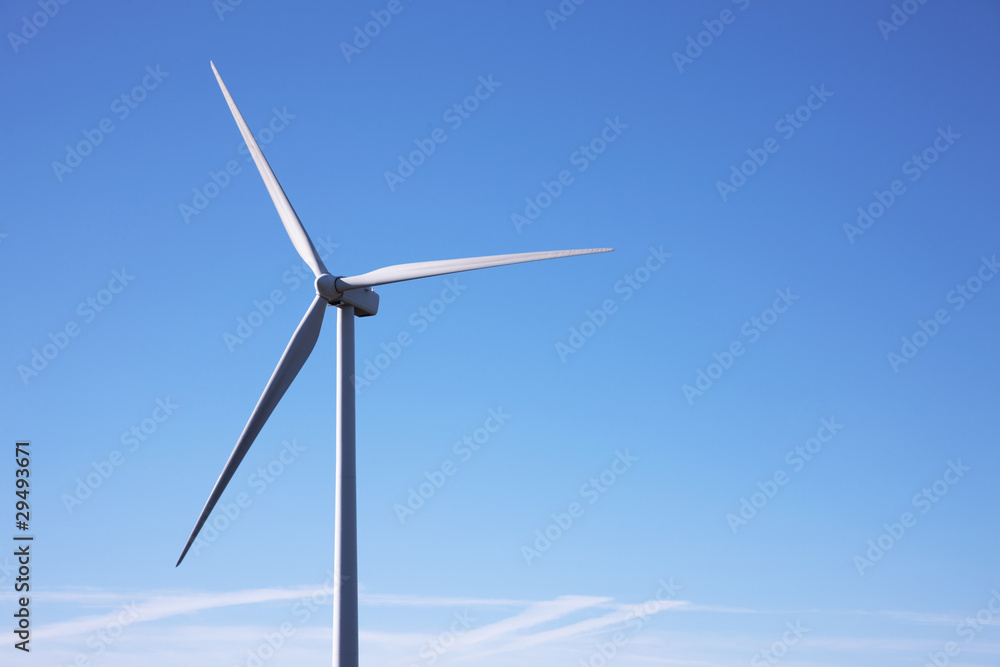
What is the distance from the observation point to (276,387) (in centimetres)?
2961

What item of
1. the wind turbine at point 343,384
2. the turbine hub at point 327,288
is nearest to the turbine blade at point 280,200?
the wind turbine at point 343,384

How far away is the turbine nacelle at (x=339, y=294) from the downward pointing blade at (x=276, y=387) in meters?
0.54

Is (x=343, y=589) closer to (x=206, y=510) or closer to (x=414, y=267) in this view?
(x=206, y=510)

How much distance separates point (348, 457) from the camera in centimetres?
2848

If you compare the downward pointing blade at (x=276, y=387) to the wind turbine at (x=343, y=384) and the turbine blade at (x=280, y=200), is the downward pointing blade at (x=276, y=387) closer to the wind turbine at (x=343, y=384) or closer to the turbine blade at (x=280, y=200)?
the wind turbine at (x=343, y=384)

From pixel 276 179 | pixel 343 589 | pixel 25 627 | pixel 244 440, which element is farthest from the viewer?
pixel 276 179

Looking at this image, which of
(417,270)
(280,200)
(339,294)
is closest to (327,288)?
(339,294)

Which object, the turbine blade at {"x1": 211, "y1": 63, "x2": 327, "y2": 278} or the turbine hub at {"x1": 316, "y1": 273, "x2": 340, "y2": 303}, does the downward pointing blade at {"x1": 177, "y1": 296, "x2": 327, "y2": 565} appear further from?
the turbine blade at {"x1": 211, "y1": 63, "x2": 327, "y2": 278}

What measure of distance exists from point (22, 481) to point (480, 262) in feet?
53.3

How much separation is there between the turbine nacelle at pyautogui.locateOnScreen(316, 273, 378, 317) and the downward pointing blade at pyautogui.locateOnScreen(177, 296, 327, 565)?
541 mm

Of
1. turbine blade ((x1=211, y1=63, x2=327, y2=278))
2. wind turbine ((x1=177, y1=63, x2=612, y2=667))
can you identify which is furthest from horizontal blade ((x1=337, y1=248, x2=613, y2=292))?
turbine blade ((x1=211, y1=63, x2=327, y2=278))

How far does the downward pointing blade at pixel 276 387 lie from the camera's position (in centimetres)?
2845

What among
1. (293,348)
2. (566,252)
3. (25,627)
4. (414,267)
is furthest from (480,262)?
(25,627)

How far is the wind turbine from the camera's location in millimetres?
27016
